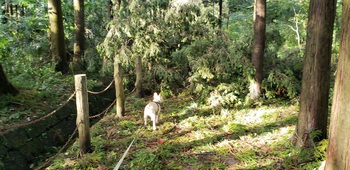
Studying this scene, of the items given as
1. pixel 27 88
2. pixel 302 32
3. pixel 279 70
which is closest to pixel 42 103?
pixel 27 88

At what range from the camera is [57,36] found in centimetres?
955

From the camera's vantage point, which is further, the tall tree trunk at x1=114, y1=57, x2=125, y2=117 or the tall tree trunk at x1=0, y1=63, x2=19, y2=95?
the tall tree trunk at x1=114, y1=57, x2=125, y2=117

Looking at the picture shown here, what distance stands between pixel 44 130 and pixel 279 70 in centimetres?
619

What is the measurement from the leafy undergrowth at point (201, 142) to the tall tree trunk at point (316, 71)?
368mm

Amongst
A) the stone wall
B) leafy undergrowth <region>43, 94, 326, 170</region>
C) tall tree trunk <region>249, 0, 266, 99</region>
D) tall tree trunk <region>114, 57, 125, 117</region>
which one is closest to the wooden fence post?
leafy undergrowth <region>43, 94, 326, 170</region>

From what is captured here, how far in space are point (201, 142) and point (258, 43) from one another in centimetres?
337

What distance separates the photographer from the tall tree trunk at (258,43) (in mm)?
6762

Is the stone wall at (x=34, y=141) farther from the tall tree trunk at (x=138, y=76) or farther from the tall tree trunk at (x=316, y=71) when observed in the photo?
the tall tree trunk at (x=316, y=71)

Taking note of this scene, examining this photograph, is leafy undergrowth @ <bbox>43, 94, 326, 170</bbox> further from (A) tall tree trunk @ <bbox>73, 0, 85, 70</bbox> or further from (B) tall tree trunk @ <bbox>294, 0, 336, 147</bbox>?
(A) tall tree trunk @ <bbox>73, 0, 85, 70</bbox>

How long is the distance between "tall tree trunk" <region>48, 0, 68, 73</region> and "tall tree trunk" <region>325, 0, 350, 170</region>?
9282 mm

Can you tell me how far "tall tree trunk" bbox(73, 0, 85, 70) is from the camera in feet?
34.1

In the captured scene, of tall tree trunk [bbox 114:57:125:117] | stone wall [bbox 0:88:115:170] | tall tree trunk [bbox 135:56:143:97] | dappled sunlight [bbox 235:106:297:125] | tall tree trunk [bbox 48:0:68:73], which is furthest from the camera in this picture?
tall tree trunk [bbox 48:0:68:73]

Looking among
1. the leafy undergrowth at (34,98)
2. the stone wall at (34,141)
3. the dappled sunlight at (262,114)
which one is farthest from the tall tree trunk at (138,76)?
the dappled sunlight at (262,114)

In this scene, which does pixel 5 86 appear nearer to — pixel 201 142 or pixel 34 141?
pixel 34 141
